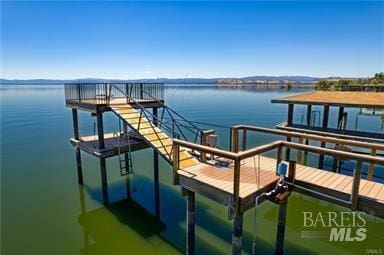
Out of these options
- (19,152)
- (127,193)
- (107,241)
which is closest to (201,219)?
(107,241)

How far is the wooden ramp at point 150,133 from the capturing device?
8.23 metres

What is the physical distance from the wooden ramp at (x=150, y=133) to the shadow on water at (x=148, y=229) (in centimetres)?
301

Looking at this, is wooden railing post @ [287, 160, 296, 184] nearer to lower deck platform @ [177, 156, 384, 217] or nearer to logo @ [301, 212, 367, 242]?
lower deck platform @ [177, 156, 384, 217]

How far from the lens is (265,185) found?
6.03 meters

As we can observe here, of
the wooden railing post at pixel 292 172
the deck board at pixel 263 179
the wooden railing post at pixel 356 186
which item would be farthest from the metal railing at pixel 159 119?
the wooden railing post at pixel 356 186

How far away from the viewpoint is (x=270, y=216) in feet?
34.7

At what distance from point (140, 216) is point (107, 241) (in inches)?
72.4

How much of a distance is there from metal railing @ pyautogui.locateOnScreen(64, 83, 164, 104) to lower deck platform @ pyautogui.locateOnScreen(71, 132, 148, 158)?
186cm

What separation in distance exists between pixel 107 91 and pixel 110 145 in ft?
7.64

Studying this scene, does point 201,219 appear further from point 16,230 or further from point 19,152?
point 19,152

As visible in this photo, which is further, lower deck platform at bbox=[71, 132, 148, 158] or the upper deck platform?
the upper deck platform

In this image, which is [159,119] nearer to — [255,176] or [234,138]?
[234,138]

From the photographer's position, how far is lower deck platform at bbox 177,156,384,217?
5445 mm

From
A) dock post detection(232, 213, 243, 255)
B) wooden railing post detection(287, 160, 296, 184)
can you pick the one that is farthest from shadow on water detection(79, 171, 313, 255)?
wooden railing post detection(287, 160, 296, 184)
